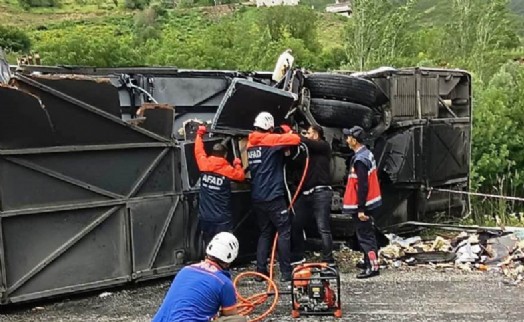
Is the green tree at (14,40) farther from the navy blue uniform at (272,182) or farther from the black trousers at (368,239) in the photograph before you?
the black trousers at (368,239)

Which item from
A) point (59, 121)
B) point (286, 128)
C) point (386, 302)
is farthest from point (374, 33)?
point (59, 121)

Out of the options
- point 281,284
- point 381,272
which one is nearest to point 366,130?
point 381,272

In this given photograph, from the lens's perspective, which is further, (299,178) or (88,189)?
(299,178)

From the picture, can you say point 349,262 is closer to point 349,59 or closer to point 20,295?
point 20,295

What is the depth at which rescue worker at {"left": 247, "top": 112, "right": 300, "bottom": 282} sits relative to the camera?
7.45m

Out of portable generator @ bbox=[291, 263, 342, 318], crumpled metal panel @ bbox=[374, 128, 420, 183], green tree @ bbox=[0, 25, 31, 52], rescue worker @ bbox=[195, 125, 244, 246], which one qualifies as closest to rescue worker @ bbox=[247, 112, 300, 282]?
rescue worker @ bbox=[195, 125, 244, 246]

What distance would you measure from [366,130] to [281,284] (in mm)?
2631

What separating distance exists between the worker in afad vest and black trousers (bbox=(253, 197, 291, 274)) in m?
0.83

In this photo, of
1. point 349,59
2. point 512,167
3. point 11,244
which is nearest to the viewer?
point 11,244

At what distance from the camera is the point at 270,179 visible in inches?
294

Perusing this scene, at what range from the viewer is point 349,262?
8602mm

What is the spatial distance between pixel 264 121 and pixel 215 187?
943mm

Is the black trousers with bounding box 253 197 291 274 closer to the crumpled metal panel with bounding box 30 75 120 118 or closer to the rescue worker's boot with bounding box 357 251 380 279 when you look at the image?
the rescue worker's boot with bounding box 357 251 380 279

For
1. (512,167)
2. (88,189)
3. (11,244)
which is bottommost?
(512,167)
